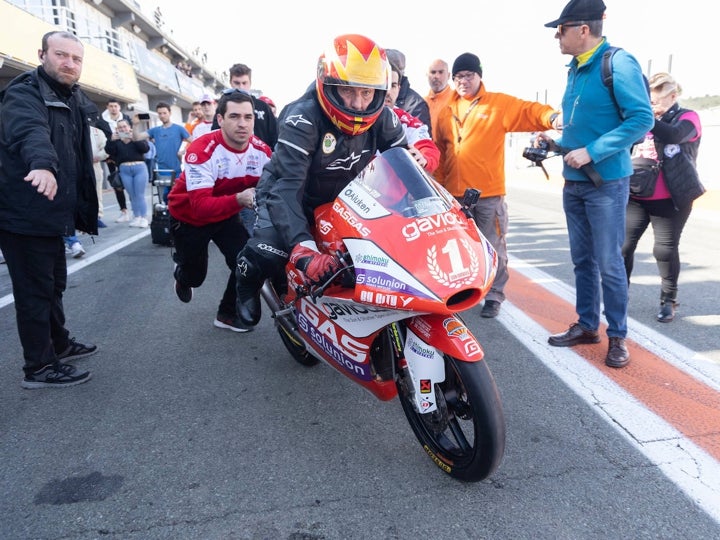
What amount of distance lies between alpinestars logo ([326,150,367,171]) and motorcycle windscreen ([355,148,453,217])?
38 centimetres

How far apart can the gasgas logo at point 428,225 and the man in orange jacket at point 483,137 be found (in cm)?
253

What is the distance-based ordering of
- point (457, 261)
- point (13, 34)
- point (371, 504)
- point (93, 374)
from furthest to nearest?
point (13, 34) < point (93, 374) < point (371, 504) < point (457, 261)

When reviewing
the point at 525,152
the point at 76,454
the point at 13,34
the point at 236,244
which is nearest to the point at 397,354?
the point at 76,454

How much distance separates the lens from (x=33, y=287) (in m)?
3.36

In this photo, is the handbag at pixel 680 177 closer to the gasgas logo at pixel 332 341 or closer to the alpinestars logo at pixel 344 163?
the alpinestars logo at pixel 344 163

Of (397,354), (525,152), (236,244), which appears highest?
(525,152)

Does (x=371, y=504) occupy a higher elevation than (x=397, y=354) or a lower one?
lower

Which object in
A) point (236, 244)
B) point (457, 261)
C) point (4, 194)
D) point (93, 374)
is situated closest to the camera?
point (457, 261)

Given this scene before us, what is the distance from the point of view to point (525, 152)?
372 centimetres

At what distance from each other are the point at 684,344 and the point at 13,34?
1944cm

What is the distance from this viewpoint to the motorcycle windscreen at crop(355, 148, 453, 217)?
2229mm

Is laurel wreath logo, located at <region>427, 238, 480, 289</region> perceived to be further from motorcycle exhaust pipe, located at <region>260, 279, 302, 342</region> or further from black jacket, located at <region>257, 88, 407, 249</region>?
motorcycle exhaust pipe, located at <region>260, 279, 302, 342</region>

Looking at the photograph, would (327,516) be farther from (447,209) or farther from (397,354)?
(447,209)

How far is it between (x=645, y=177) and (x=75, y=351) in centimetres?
454
